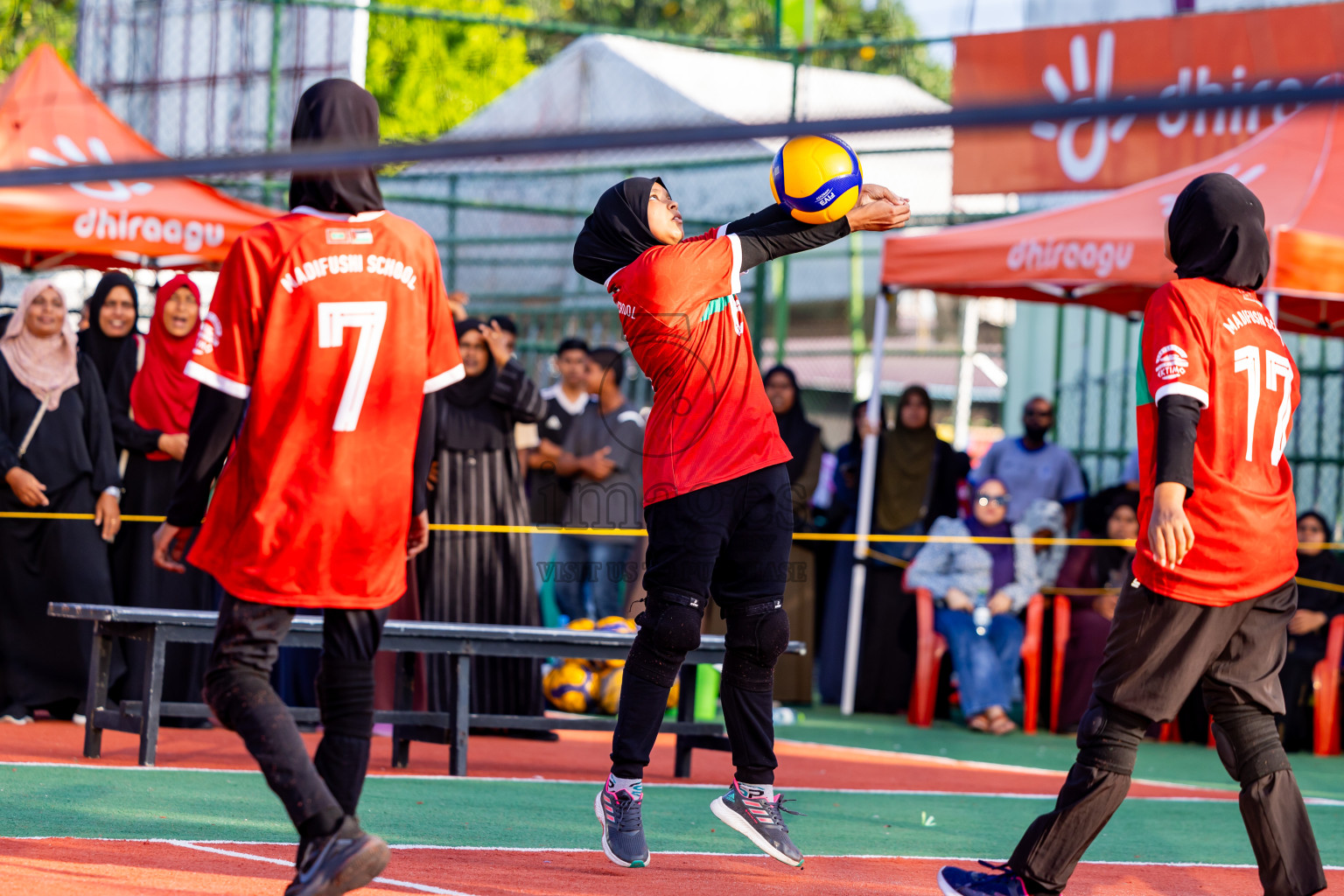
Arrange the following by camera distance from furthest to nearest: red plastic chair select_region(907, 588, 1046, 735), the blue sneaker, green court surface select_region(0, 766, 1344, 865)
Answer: red plastic chair select_region(907, 588, 1046, 735) → green court surface select_region(0, 766, 1344, 865) → the blue sneaker

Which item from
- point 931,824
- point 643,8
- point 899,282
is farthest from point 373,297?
point 643,8

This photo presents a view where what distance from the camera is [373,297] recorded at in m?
3.63

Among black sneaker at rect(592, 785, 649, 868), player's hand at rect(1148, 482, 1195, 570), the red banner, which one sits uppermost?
the red banner

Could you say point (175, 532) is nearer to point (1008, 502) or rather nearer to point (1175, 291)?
point (1175, 291)

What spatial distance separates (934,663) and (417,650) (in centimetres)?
428

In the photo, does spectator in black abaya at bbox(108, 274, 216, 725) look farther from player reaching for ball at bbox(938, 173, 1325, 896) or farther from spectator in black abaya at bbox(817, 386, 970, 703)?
player reaching for ball at bbox(938, 173, 1325, 896)

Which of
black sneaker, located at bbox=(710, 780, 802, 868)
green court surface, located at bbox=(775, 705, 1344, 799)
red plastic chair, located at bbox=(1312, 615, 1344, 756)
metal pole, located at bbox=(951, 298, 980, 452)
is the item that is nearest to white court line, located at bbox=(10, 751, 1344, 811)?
green court surface, located at bbox=(775, 705, 1344, 799)

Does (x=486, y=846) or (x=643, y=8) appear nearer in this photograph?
(x=486, y=846)

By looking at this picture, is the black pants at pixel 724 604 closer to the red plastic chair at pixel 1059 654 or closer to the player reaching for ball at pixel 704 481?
the player reaching for ball at pixel 704 481

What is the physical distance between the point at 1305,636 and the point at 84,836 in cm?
730

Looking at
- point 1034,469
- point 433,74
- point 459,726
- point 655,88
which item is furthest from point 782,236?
point 433,74

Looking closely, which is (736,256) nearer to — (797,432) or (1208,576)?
(1208,576)

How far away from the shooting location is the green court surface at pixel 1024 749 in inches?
300

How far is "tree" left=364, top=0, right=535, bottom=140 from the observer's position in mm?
26203
